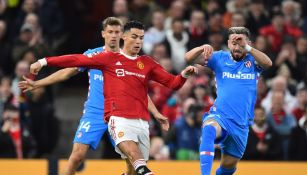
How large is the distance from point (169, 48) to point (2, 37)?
10.2ft

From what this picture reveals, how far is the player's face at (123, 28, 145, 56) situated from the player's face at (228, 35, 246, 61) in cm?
120

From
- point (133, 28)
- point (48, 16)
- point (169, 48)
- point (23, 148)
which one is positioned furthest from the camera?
point (48, 16)

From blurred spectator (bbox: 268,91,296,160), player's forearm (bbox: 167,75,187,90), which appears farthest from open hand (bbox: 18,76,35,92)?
blurred spectator (bbox: 268,91,296,160)

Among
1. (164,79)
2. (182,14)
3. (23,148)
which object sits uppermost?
(182,14)

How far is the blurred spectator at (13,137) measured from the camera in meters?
16.1

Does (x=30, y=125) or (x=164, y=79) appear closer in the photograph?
(x=164, y=79)

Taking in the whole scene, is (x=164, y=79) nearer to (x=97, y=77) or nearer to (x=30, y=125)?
(x=97, y=77)

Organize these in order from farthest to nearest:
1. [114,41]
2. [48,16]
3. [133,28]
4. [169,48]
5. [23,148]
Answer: [48,16] → [169,48] → [23,148] → [114,41] → [133,28]

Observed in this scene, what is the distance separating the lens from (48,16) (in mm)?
18938

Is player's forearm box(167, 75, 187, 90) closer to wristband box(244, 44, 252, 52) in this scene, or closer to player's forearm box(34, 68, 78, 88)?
wristband box(244, 44, 252, 52)

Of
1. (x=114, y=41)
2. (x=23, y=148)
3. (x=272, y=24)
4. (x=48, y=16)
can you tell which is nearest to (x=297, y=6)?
(x=272, y=24)

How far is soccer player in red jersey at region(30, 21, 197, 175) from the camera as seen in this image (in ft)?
37.2

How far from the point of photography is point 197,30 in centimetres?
1800

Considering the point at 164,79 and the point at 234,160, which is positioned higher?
the point at 164,79
